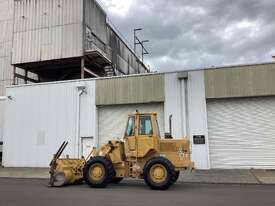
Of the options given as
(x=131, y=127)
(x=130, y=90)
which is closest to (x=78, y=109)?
(x=130, y=90)

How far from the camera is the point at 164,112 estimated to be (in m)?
22.4

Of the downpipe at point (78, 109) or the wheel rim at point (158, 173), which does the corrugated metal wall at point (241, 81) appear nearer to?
the downpipe at point (78, 109)

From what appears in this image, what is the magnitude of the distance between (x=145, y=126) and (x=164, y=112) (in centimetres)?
882

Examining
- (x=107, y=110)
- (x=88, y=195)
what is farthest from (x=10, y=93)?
(x=88, y=195)

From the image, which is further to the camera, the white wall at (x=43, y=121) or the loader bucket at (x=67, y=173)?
the white wall at (x=43, y=121)

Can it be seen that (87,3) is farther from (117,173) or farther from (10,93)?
(117,173)

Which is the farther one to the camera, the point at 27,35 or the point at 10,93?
the point at 27,35

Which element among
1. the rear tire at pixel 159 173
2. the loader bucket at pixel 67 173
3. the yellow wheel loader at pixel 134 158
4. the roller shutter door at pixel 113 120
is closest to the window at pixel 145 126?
the yellow wheel loader at pixel 134 158

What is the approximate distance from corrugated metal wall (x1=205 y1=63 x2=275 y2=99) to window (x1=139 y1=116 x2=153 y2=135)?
8.71 m

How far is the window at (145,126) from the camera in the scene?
13586mm

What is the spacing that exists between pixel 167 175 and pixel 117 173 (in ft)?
7.41

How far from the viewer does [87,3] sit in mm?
29109

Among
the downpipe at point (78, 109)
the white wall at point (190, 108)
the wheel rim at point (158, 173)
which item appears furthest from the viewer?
the downpipe at point (78, 109)

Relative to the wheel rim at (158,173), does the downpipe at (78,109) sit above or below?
above
